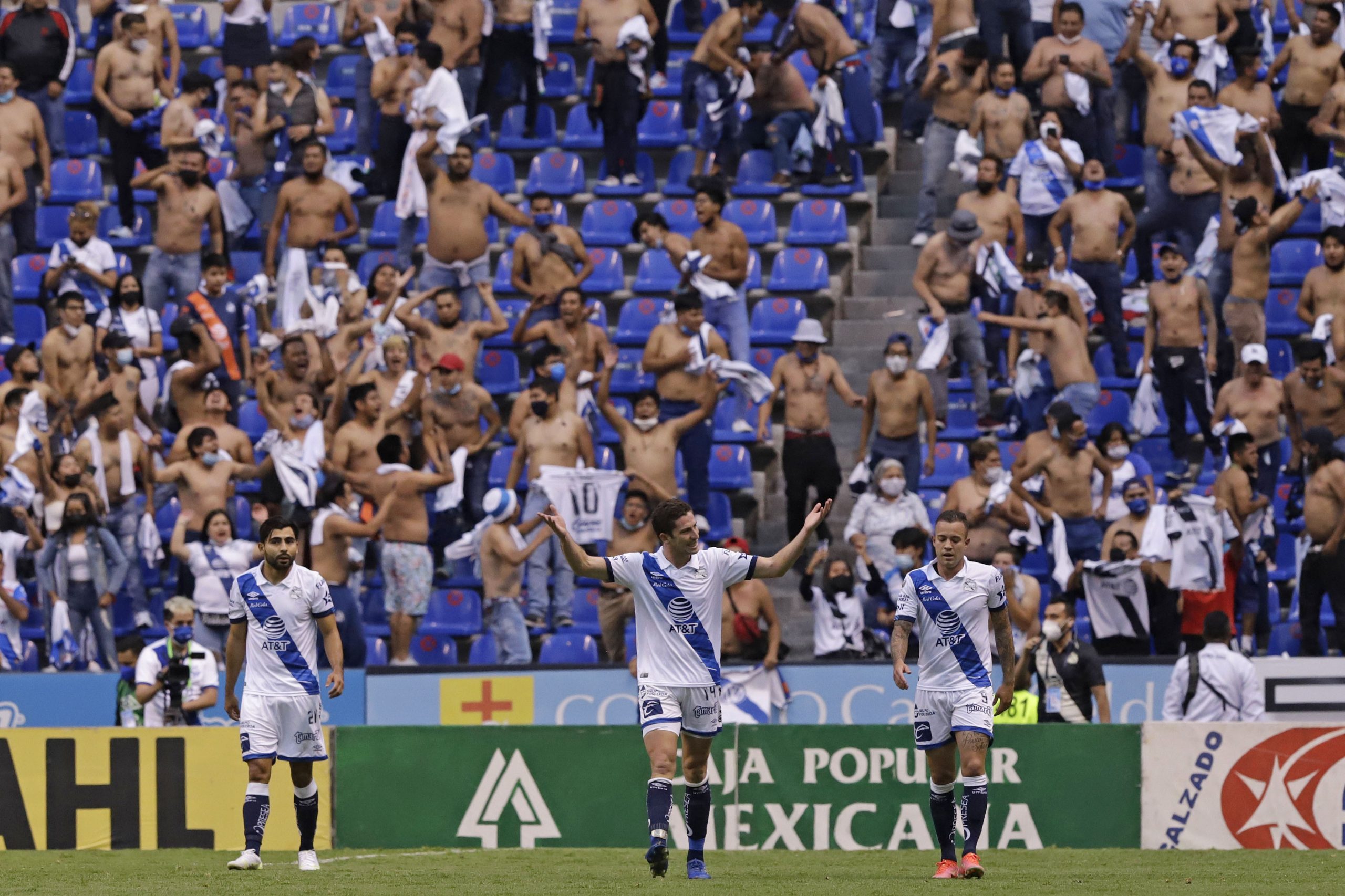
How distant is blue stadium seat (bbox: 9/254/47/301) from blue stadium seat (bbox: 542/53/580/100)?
18.8 feet

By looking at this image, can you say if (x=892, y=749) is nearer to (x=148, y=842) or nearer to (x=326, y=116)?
(x=148, y=842)

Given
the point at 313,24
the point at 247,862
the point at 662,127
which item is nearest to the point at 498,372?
the point at 662,127

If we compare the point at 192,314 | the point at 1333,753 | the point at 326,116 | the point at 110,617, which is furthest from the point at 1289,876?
the point at 326,116

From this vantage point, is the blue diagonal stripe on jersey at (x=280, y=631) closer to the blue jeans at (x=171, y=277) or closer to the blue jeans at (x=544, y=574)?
the blue jeans at (x=544, y=574)

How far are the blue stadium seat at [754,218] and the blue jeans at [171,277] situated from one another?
5.37 meters

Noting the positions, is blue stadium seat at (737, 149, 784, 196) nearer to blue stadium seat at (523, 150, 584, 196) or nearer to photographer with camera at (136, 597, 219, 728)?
blue stadium seat at (523, 150, 584, 196)

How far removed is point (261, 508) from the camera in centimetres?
1858

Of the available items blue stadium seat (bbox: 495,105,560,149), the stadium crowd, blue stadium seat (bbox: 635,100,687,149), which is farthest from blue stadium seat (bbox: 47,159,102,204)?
blue stadium seat (bbox: 635,100,687,149)

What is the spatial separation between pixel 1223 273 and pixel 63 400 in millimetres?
10824

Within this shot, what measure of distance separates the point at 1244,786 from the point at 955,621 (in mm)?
3949

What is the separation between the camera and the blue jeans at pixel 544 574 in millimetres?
18234

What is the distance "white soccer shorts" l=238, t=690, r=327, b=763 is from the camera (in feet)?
39.1

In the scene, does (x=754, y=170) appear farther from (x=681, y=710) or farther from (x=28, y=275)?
(x=681, y=710)

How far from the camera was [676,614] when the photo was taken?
1120cm
